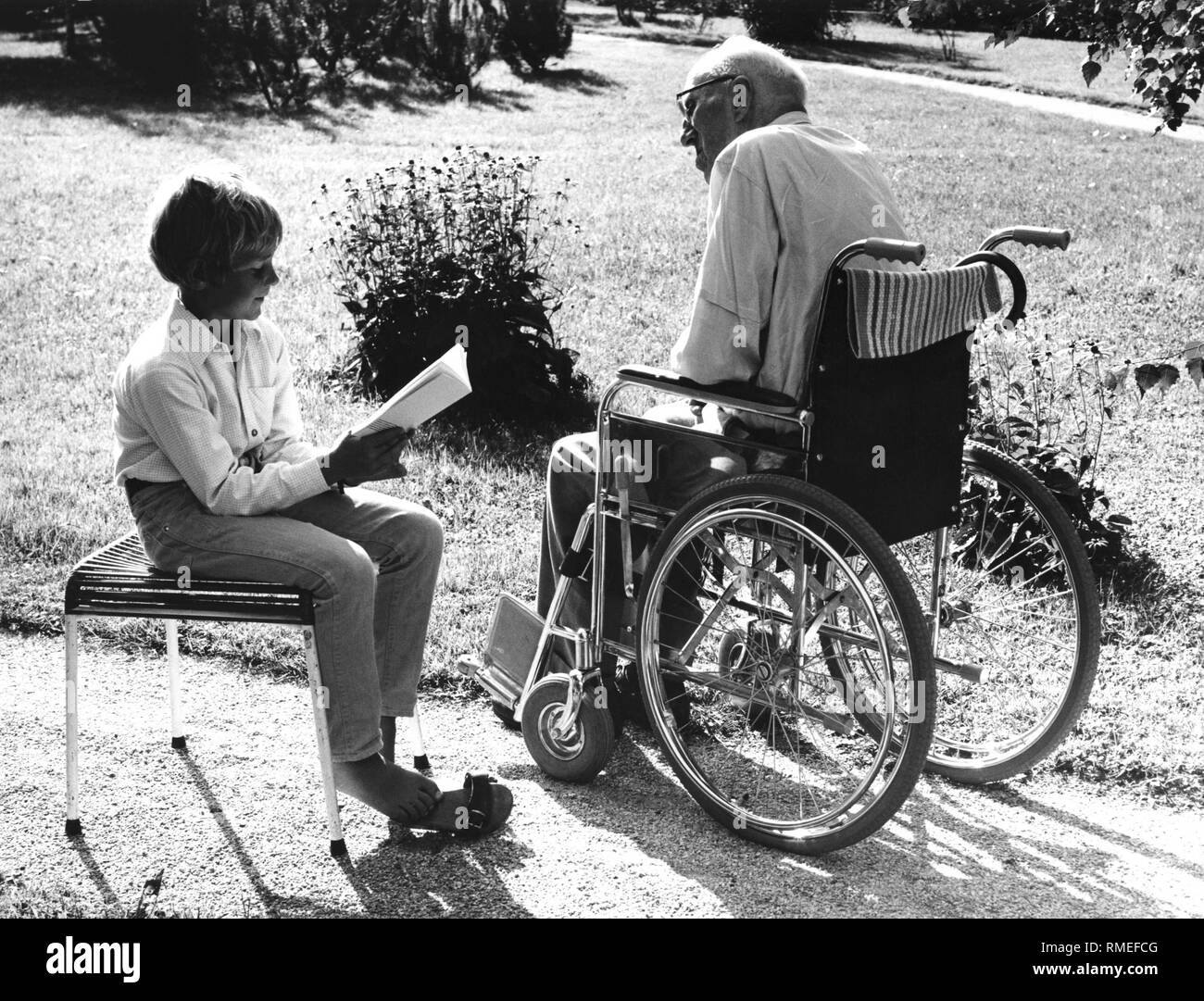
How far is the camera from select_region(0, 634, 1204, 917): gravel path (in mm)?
2959

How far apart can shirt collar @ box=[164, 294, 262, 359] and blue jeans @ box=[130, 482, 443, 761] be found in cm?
31

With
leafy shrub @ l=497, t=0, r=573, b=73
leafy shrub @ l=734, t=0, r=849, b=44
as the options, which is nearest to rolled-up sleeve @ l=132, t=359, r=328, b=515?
leafy shrub @ l=497, t=0, r=573, b=73

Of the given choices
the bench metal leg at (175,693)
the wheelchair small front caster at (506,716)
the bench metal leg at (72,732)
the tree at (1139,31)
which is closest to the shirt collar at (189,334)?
the bench metal leg at (72,732)

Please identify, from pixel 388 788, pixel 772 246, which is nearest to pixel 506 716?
pixel 388 788

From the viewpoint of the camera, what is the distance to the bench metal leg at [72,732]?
308 centimetres

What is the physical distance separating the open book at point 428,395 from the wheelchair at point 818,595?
1.62ft

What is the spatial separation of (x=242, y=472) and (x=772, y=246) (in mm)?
1283

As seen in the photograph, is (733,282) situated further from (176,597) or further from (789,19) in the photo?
(789,19)

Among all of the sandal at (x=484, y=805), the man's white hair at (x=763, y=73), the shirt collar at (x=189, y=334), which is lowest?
the sandal at (x=484, y=805)

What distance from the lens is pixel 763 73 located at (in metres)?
3.33

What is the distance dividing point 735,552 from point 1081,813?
1.54 metres

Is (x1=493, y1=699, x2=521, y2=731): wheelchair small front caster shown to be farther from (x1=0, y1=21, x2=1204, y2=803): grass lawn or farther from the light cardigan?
the light cardigan

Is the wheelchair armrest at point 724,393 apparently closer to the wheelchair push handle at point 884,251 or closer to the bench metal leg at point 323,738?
the wheelchair push handle at point 884,251
